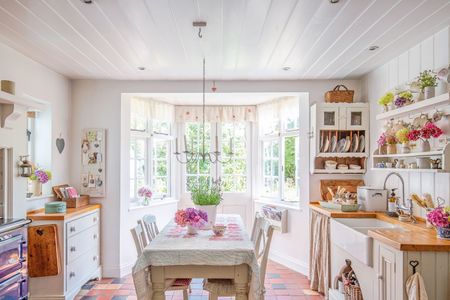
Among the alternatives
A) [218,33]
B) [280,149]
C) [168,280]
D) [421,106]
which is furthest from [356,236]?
[280,149]

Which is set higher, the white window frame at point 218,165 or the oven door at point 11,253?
the white window frame at point 218,165

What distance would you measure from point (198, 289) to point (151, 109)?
2.45 meters

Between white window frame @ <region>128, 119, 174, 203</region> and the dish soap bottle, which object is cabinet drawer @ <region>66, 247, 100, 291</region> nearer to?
white window frame @ <region>128, 119, 174, 203</region>

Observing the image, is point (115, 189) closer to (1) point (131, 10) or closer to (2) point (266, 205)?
(2) point (266, 205)

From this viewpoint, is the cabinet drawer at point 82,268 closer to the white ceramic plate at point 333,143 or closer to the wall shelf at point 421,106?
the white ceramic plate at point 333,143

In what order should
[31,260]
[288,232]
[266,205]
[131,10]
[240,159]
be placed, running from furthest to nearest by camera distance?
[240,159] < [266,205] < [288,232] < [31,260] < [131,10]

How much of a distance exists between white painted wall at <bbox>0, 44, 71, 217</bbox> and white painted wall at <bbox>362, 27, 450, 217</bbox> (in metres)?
3.38

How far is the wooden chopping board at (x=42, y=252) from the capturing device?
3051 millimetres

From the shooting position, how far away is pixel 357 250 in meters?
2.61

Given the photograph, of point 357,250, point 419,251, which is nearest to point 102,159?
point 357,250

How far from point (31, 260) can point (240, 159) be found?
3.17 metres

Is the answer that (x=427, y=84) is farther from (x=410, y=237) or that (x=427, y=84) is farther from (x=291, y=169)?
(x=291, y=169)

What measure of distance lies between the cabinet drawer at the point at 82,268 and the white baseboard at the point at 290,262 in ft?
7.58

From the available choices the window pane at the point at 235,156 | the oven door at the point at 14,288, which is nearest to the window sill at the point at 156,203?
the window pane at the point at 235,156
